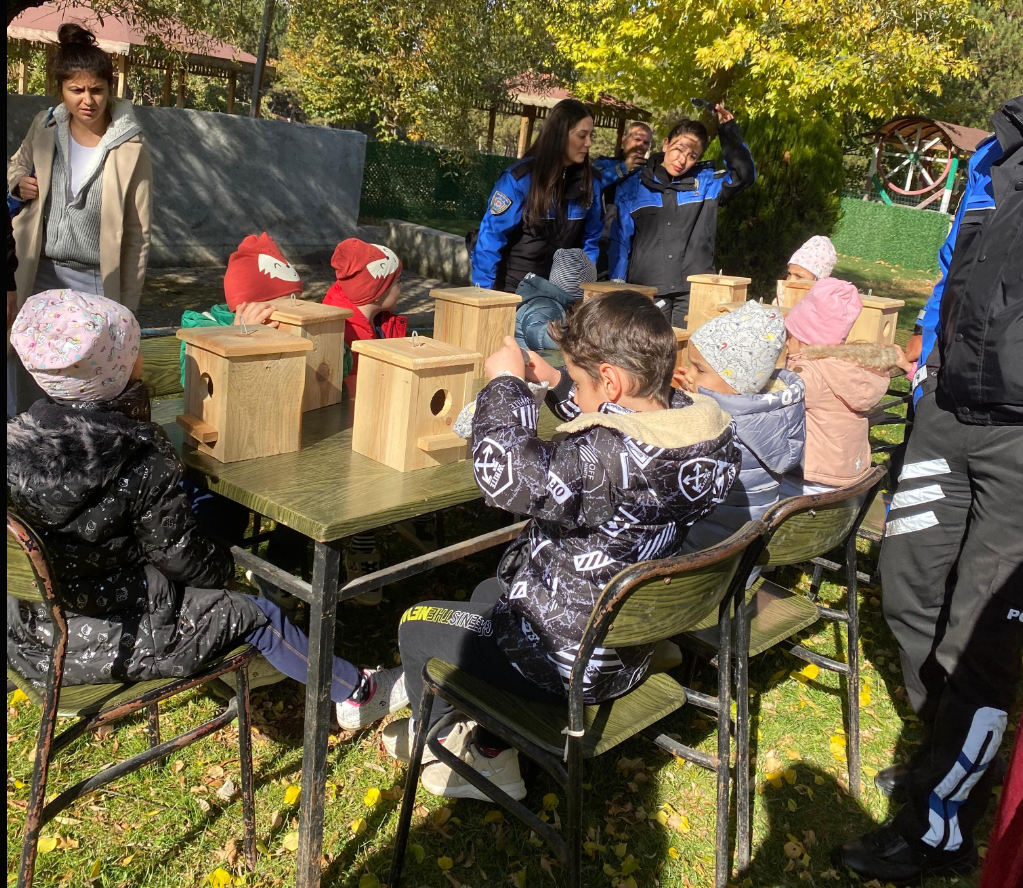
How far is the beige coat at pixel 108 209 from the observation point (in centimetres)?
363

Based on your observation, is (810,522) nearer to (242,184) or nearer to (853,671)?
(853,671)

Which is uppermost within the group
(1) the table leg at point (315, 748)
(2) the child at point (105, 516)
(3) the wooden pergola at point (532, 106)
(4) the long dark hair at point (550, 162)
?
(3) the wooden pergola at point (532, 106)

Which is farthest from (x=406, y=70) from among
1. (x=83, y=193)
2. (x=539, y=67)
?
(x=83, y=193)

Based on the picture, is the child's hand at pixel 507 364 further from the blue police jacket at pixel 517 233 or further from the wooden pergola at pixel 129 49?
the wooden pergola at pixel 129 49

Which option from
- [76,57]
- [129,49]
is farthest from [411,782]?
[129,49]

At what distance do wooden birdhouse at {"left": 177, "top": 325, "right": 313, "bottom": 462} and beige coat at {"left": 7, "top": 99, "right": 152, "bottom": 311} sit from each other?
5.87 ft

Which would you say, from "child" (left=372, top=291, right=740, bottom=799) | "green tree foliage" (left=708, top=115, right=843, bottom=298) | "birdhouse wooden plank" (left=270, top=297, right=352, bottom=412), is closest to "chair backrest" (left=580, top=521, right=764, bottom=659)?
"child" (left=372, top=291, right=740, bottom=799)

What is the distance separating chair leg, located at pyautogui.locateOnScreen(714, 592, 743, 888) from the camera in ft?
7.44

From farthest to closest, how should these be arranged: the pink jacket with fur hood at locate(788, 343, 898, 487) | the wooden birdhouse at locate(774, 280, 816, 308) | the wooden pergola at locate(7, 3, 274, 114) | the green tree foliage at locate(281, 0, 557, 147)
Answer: the wooden pergola at locate(7, 3, 274, 114) → the green tree foliage at locate(281, 0, 557, 147) → the wooden birdhouse at locate(774, 280, 816, 308) → the pink jacket with fur hood at locate(788, 343, 898, 487)

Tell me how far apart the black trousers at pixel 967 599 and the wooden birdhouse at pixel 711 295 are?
58.8 inches

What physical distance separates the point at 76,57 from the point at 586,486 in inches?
114

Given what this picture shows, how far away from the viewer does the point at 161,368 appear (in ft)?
9.81

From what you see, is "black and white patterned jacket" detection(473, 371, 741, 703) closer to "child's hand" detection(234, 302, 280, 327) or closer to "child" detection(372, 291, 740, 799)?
"child" detection(372, 291, 740, 799)

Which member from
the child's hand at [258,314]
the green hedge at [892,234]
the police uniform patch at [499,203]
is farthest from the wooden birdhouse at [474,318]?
the green hedge at [892,234]
